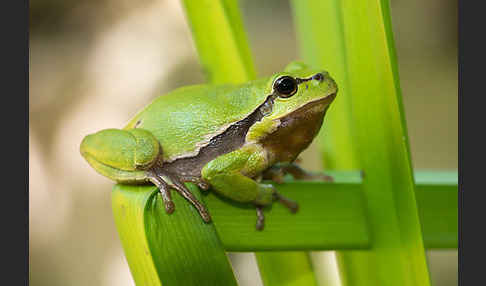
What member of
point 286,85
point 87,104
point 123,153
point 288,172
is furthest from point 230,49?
point 87,104

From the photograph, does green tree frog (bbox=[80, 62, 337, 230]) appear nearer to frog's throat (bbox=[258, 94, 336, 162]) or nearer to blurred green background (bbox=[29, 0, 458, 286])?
frog's throat (bbox=[258, 94, 336, 162])

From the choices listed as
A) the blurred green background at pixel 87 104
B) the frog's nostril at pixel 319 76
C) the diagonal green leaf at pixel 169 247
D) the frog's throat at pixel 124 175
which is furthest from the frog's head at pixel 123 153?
the blurred green background at pixel 87 104

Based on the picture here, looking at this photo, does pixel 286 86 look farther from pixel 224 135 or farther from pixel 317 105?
pixel 224 135

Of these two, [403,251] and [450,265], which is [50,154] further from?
[450,265]

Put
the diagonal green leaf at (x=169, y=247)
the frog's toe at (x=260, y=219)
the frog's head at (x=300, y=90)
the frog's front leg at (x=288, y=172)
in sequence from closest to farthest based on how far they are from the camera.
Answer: the diagonal green leaf at (x=169, y=247) → the frog's toe at (x=260, y=219) → the frog's head at (x=300, y=90) → the frog's front leg at (x=288, y=172)

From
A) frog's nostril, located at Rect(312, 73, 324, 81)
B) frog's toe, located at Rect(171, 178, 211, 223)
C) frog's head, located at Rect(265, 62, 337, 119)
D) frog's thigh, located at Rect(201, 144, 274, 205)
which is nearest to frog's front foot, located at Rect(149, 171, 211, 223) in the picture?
frog's toe, located at Rect(171, 178, 211, 223)

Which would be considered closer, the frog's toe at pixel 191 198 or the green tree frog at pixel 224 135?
the frog's toe at pixel 191 198

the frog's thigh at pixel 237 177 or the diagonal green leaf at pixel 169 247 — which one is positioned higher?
the diagonal green leaf at pixel 169 247

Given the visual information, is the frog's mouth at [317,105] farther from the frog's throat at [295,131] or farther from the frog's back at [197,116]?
the frog's back at [197,116]
